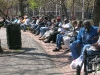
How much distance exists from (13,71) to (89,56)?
2.29 metres

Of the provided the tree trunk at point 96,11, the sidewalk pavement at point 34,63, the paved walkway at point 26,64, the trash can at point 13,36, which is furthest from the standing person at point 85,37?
the trash can at point 13,36

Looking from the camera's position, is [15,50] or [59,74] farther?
[15,50]

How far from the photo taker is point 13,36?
38.8 ft

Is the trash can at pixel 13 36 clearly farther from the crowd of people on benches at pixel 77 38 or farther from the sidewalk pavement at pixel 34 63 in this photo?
the crowd of people on benches at pixel 77 38

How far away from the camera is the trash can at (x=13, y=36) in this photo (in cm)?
1173

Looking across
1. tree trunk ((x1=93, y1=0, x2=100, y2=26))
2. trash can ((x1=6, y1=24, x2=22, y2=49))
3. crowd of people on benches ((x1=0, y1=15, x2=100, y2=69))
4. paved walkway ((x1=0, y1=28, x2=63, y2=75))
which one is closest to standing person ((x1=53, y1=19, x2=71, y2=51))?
crowd of people on benches ((x1=0, y1=15, x2=100, y2=69))

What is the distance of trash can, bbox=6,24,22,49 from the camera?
1173cm

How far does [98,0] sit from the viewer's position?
1115 cm

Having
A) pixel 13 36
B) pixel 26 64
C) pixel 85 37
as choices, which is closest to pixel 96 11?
pixel 85 37

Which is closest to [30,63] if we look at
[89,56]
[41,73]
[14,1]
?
[41,73]

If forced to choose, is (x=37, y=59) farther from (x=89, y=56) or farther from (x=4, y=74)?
(x=89, y=56)

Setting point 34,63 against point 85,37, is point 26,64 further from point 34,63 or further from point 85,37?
point 85,37

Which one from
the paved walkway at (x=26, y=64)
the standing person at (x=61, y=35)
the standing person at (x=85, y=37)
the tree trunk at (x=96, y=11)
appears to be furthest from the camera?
the standing person at (x=61, y=35)

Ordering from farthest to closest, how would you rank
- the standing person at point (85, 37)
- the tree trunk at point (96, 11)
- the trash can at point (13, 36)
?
the trash can at point (13, 36) < the tree trunk at point (96, 11) < the standing person at point (85, 37)
